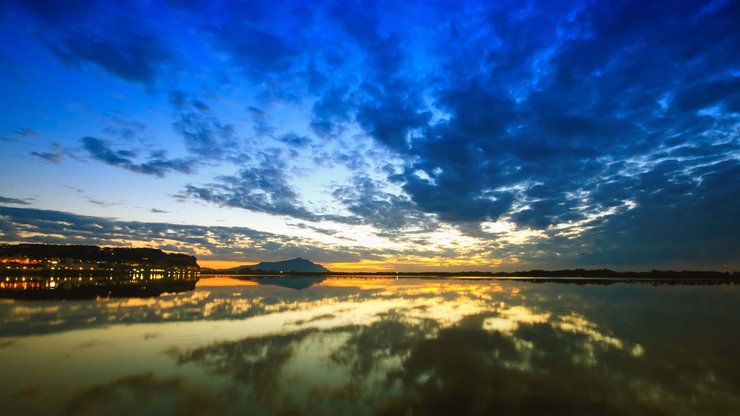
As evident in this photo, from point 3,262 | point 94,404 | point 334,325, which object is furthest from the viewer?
point 3,262

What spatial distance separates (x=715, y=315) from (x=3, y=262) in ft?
705

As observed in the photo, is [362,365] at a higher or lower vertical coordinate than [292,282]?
higher

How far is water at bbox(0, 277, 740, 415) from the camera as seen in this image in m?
11.2

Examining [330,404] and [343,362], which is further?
[343,362]

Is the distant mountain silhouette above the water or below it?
below

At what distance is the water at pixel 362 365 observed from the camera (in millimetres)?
11250

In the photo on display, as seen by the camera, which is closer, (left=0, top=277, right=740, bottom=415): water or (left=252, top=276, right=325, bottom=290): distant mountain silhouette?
(left=0, top=277, right=740, bottom=415): water

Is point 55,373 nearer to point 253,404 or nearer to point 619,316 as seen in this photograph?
point 253,404

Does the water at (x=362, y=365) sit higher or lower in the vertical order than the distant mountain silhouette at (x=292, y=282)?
higher

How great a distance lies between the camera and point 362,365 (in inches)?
614

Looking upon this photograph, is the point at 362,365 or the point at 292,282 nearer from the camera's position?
the point at 362,365

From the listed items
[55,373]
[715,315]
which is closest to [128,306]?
[55,373]

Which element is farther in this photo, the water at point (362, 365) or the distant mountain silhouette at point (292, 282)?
the distant mountain silhouette at point (292, 282)

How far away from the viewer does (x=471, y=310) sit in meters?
35.4
